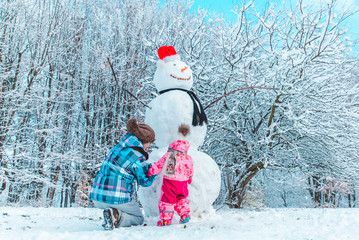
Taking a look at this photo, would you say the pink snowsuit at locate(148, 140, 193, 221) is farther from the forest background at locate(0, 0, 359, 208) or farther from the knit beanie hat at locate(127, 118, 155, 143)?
the forest background at locate(0, 0, 359, 208)

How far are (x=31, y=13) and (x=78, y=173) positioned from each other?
17.9 ft

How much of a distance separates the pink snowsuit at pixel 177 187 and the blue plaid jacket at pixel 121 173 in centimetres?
18

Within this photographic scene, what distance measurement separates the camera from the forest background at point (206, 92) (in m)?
5.42

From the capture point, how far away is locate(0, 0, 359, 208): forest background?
5422mm

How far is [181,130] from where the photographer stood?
3170 millimetres

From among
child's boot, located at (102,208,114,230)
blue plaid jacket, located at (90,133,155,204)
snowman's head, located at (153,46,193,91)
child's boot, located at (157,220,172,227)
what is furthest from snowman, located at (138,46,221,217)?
child's boot, located at (102,208,114,230)

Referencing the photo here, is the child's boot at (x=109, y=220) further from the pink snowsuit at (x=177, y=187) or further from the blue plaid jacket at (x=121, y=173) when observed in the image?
the pink snowsuit at (x=177, y=187)

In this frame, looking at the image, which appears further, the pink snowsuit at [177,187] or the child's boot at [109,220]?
the pink snowsuit at [177,187]

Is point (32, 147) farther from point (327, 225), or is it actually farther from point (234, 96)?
point (327, 225)

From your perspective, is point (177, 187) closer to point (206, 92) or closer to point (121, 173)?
point (121, 173)

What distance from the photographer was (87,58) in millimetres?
10773

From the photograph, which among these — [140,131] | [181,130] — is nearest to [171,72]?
[181,130]

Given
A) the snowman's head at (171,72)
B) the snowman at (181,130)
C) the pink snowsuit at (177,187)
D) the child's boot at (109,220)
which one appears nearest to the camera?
the child's boot at (109,220)

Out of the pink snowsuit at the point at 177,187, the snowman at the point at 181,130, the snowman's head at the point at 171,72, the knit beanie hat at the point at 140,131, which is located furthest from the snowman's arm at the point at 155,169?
the snowman's head at the point at 171,72
